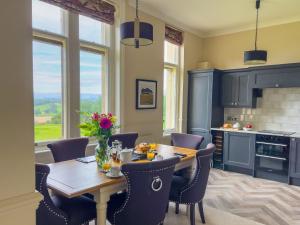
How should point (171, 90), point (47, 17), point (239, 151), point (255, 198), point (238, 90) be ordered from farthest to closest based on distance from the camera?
point (171, 90)
point (238, 90)
point (239, 151)
point (255, 198)
point (47, 17)

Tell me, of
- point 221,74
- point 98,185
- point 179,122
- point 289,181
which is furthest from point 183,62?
point 98,185

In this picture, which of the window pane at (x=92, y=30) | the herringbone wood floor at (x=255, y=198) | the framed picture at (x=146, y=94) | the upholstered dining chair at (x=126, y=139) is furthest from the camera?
the framed picture at (x=146, y=94)

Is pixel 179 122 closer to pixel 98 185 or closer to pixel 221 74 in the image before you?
pixel 221 74

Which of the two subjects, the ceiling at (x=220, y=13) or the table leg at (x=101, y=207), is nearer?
the table leg at (x=101, y=207)

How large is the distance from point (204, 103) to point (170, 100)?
29.9 inches

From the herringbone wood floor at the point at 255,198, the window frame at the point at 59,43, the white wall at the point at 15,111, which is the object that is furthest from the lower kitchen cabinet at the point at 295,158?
the white wall at the point at 15,111

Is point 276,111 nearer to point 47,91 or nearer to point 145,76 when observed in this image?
point 145,76

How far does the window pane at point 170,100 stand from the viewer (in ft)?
17.4

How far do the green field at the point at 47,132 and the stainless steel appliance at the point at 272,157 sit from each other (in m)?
3.60

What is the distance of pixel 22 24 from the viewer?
987 mm

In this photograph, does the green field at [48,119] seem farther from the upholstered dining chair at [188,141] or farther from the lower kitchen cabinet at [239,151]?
the lower kitchen cabinet at [239,151]

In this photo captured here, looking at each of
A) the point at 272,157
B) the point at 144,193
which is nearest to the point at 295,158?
the point at 272,157

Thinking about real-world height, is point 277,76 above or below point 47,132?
above

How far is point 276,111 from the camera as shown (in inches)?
191
